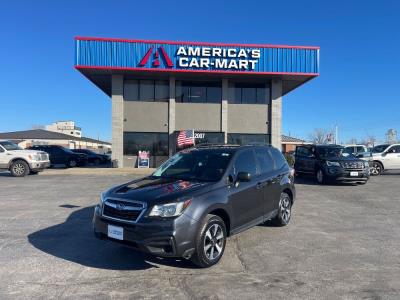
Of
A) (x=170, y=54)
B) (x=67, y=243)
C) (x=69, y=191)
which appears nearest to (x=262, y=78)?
(x=170, y=54)

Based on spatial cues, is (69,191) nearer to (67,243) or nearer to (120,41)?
(67,243)

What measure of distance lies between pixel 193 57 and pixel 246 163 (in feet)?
56.8

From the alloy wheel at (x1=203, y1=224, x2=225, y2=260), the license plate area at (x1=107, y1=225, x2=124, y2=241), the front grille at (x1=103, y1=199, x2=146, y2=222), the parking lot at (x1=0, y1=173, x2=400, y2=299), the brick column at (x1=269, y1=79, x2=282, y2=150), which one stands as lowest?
the parking lot at (x1=0, y1=173, x2=400, y2=299)

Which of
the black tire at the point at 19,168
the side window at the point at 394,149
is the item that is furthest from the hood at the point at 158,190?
the side window at the point at 394,149

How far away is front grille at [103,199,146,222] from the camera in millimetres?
4492

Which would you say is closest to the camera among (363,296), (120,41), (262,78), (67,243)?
(363,296)

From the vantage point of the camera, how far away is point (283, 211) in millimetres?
7125

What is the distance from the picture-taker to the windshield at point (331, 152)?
49.6 feet

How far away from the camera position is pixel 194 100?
2428cm

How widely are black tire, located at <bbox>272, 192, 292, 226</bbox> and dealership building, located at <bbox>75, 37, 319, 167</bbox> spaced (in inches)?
634

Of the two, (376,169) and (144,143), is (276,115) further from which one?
(144,143)

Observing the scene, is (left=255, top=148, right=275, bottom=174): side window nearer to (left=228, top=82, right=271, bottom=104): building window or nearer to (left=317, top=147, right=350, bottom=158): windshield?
(left=317, top=147, right=350, bottom=158): windshield

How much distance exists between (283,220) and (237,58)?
16932 millimetres

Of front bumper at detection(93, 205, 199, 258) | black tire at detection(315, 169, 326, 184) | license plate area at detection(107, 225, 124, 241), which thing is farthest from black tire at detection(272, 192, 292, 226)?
black tire at detection(315, 169, 326, 184)
